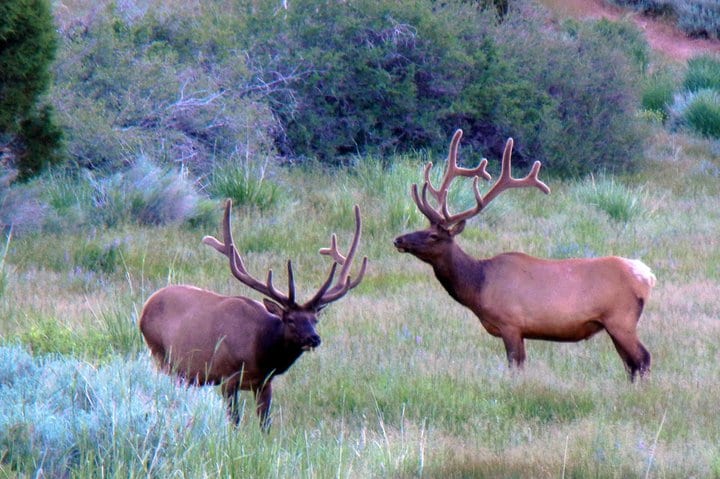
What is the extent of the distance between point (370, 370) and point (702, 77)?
21138mm

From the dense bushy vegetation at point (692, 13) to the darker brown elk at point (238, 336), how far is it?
39.3 meters

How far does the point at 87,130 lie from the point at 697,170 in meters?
11.2

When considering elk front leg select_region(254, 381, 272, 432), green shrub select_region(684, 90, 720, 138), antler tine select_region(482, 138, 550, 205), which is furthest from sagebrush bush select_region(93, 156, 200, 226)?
green shrub select_region(684, 90, 720, 138)

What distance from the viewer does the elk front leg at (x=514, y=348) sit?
820 centimetres

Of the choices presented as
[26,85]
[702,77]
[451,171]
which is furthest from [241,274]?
[702,77]

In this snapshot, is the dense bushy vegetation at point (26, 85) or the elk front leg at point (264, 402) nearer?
the elk front leg at point (264, 402)

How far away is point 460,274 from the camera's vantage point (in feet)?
28.1

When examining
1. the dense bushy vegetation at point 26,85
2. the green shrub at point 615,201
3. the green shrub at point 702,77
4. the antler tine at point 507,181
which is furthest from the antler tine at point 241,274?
the green shrub at point 702,77

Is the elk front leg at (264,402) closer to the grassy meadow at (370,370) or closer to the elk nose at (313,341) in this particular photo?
the grassy meadow at (370,370)

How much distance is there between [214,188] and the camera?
578 inches

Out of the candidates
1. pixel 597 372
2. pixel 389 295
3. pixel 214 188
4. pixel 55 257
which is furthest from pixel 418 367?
pixel 214 188

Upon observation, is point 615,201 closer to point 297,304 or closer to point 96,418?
point 297,304

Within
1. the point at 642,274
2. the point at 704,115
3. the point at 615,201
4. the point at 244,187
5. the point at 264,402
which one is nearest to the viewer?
the point at 264,402

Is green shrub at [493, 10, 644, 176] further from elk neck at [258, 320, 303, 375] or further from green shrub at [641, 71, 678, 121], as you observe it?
elk neck at [258, 320, 303, 375]
